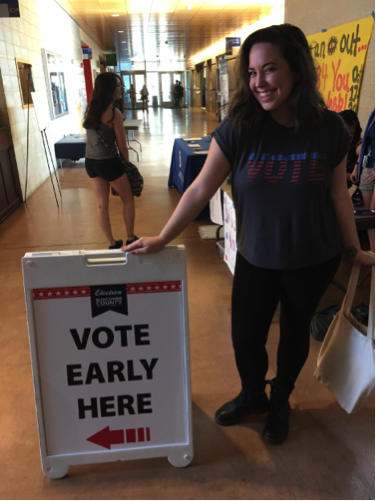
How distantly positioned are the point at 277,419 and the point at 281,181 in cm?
98

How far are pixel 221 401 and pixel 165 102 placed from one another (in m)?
27.9

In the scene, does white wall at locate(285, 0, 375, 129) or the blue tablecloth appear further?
the blue tablecloth

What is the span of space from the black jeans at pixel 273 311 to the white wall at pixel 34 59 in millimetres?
4628

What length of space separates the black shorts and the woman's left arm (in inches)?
89.4

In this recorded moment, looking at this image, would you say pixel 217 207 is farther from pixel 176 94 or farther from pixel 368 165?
pixel 176 94

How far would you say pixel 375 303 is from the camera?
4.55 feet

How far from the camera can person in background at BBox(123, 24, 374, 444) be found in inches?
46.8

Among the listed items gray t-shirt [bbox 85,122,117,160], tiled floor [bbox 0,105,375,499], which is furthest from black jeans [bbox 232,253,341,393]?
gray t-shirt [bbox 85,122,117,160]

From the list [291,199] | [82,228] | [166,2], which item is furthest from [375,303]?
[166,2]

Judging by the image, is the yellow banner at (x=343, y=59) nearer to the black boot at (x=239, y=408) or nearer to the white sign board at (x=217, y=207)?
the white sign board at (x=217, y=207)

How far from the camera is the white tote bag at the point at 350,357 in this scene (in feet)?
4.70

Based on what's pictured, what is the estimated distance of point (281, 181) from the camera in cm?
121

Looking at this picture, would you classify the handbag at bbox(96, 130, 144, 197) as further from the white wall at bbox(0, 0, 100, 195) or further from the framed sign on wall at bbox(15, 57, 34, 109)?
the framed sign on wall at bbox(15, 57, 34, 109)

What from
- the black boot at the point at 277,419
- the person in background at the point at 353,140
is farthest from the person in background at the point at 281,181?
the person in background at the point at 353,140
